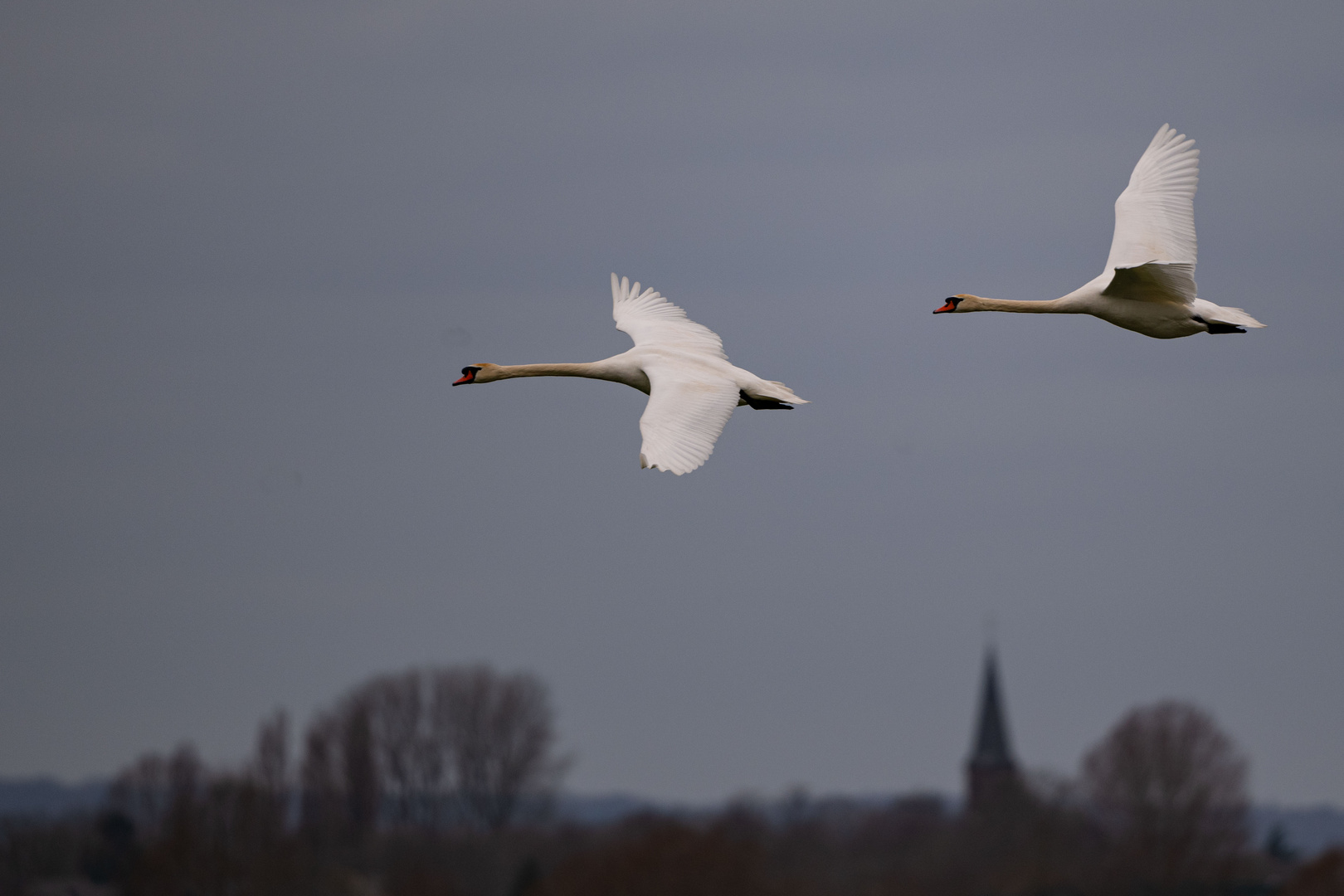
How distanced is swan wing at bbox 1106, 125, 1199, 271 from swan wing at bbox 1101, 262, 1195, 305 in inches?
11.5

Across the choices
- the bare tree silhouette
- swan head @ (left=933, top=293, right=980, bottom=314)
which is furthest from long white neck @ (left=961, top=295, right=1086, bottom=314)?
the bare tree silhouette

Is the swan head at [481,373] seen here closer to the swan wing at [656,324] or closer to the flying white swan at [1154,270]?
the swan wing at [656,324]

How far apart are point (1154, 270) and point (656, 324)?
24.5 feet

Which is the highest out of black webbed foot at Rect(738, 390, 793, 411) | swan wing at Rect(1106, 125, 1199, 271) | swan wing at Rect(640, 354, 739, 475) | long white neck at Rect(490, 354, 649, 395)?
swan wing at Rect(1106, 125, 1199, 271)

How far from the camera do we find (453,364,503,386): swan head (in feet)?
95.2

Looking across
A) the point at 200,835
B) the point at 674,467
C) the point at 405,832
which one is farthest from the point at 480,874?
the point at 674,467

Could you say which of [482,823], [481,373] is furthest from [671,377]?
[482,823]

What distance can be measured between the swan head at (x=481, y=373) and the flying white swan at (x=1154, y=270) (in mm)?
6076

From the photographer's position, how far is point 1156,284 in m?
25.7

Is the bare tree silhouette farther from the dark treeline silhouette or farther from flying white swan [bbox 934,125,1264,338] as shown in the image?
flying white swan [bbox 934,125,1264,338]

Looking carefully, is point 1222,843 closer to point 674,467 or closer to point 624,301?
point 624,301

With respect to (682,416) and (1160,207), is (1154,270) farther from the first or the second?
(682,416)

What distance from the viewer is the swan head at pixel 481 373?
29016 mm

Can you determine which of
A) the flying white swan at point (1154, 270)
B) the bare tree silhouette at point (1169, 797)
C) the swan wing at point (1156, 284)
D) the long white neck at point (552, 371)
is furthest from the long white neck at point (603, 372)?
the bare tree silhouette at point (1169, 797)
